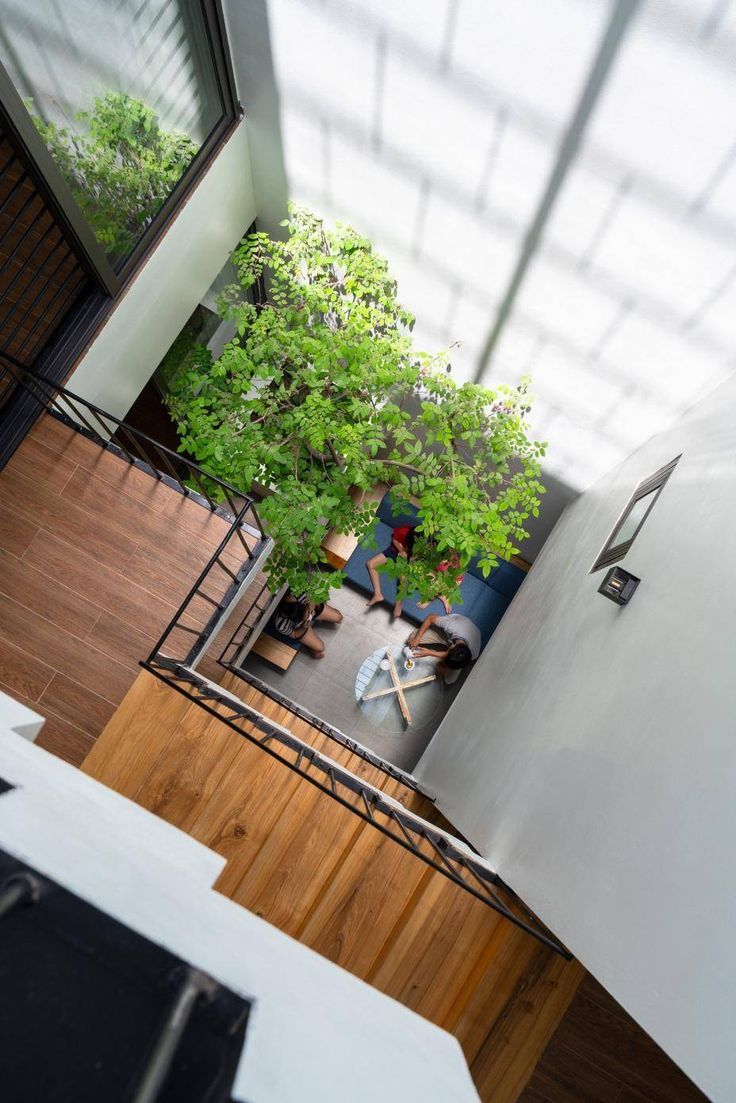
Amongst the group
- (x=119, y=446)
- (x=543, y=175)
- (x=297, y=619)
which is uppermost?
(x=543, y=175)

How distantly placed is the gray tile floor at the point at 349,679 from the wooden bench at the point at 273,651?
17 cm

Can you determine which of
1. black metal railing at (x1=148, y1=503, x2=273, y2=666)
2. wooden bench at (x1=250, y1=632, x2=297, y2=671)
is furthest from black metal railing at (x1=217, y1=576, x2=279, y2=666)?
black metal railing at (x1=148, y1=503, x2=273, y2=666)

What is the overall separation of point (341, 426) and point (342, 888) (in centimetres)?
263

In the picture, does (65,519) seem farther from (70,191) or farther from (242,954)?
(242,954)

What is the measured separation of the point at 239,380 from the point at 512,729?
281cm

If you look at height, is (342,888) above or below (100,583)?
below

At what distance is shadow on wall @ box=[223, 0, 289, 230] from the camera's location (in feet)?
13.1

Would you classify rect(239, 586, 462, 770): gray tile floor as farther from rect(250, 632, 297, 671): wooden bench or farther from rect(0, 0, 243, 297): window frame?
rect(0, 0, 243, 297): window frame

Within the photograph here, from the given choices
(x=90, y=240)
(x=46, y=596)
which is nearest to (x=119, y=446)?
(x=46, y=596)

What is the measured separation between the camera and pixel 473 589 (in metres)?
7.21

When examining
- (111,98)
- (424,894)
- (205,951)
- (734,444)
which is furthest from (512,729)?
Result: (111,98)

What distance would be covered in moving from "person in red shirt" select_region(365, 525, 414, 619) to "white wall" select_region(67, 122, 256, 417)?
9.11ft

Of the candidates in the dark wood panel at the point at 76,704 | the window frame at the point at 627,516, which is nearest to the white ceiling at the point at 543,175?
the window frame at the point at 627,516

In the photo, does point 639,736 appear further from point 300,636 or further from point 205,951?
point 300,636
